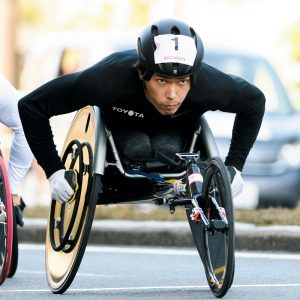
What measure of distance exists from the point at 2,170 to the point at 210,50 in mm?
8145

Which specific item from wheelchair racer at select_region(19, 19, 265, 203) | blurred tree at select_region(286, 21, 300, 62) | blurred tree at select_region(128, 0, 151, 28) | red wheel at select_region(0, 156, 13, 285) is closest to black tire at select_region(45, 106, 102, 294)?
wheelchair racer at select_region(19, 19, 265, 203)

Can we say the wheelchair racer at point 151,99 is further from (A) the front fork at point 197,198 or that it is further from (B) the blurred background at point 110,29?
(B) the blurred background at point 110,29

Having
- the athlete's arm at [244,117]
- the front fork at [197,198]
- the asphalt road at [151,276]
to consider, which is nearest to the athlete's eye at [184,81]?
the athlete's arm at [244,117]

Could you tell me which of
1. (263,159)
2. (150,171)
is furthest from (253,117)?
(263,159)

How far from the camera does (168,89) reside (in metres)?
8.27

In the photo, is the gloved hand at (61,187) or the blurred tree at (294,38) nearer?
the gloved hand at (61,187)

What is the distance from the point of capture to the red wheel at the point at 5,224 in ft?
29.1

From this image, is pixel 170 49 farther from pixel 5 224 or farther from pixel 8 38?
pixel 8 38

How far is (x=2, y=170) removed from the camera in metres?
9.12

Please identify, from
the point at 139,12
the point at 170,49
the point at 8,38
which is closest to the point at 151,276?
the point at 170,49

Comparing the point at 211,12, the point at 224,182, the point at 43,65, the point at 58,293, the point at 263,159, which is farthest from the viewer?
the point at 211,12

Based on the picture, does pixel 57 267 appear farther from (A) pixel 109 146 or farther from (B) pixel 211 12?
(B) pixel 211 12

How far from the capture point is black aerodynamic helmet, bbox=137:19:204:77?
26.9 feet

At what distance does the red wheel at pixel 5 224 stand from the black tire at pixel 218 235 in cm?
120
